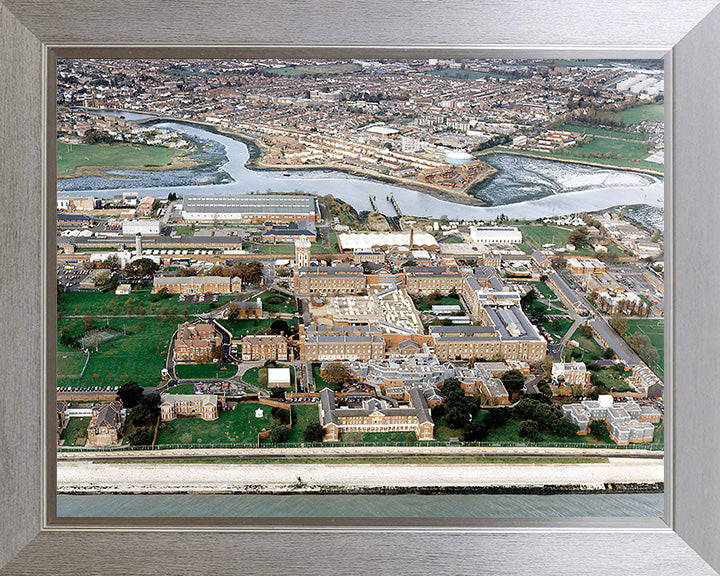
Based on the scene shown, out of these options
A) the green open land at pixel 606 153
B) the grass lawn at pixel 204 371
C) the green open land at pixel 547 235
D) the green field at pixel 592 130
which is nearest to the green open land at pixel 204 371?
the grass lawn at pixel 204 371

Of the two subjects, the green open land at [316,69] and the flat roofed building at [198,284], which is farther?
the flat roofed building at [198,284]

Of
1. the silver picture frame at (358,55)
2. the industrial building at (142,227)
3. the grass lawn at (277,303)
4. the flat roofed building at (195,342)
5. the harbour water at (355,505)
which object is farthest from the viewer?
the industrial building at (142,227)

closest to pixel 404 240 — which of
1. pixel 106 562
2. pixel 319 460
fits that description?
pixel 319 460

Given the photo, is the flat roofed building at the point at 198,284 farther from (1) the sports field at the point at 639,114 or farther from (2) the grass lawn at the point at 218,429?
(1) the sports field at the point at 639,114

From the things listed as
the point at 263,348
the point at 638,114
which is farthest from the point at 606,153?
the point at 263,348

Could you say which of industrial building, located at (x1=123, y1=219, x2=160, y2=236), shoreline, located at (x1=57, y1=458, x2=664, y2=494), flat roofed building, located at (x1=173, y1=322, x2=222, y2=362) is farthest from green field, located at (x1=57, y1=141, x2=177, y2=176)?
shoreline, located at (x1=57, y1=458, x2=664, y2=494)

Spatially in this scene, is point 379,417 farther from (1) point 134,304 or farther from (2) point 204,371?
(1) point 134,304

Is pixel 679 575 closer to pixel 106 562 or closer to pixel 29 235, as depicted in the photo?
pixel 106 562
